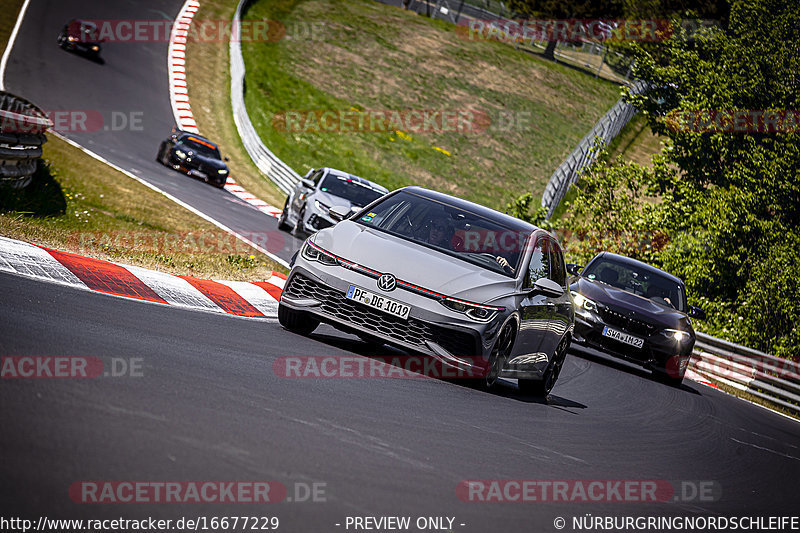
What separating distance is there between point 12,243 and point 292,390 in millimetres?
3849

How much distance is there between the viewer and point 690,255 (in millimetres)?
26531

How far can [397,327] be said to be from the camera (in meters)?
7.94

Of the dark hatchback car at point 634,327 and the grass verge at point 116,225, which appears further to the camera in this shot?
the dark hatchback car at point 634,327

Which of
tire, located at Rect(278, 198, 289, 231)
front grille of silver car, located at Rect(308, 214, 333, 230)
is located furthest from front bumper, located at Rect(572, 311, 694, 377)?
tire, located at Rect(278, 198, 289, 231)

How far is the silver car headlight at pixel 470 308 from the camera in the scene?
315 inches

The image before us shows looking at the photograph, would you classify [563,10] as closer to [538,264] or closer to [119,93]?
[119,93]

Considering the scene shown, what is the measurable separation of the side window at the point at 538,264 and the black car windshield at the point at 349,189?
1135 centimetres

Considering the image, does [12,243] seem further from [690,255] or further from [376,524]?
[690,255]

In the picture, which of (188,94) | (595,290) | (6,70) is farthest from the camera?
(188,94)

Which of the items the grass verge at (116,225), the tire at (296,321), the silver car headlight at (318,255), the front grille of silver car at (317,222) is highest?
the silver car headlight at (318,255)

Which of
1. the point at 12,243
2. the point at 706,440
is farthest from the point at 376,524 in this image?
the point at 706,440

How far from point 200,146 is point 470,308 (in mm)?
20722

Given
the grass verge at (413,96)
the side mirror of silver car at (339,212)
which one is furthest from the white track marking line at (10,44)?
the side mirror of silver car at (339,212)

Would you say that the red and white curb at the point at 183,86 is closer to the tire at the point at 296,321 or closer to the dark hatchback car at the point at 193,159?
the dark hatchback car at the point at 193,159
